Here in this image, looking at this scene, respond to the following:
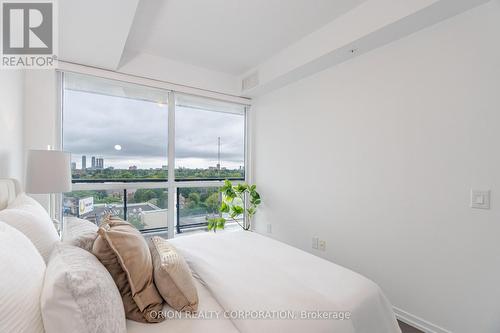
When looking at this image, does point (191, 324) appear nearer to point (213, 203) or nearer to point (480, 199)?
point (480, 199)

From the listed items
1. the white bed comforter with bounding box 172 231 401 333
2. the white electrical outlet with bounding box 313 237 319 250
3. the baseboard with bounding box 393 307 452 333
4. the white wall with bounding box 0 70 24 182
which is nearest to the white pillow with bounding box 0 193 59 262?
the white bed comforter with bounding box 172 231 401 333

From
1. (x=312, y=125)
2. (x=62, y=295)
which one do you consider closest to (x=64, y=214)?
(x=62, y=295)

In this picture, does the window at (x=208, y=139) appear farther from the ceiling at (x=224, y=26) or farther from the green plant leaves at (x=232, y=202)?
the ceiling at (x=224, y=26)

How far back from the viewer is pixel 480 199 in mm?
1697

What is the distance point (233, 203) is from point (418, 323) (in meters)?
2.62

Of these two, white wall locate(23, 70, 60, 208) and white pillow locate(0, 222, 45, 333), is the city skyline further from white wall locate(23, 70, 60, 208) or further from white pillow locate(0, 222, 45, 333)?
white pillow locate(0, 222, 45, 333)

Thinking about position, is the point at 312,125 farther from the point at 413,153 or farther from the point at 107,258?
the point at 107,258

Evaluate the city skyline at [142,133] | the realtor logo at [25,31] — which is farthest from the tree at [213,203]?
the realtor logo at [25,31]

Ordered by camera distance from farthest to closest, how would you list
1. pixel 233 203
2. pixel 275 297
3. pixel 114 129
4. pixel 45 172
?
pixel 233 203, pixel 114 129, pixel 45 172, pixel 275 297

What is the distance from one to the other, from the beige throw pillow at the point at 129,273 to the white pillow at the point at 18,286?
0.23m

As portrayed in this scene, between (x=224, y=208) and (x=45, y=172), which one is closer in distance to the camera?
(x=45, y=172)

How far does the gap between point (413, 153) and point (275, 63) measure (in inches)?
75.0

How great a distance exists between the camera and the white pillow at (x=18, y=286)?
0.60 metres

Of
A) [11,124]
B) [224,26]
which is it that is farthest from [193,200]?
[224,26]
